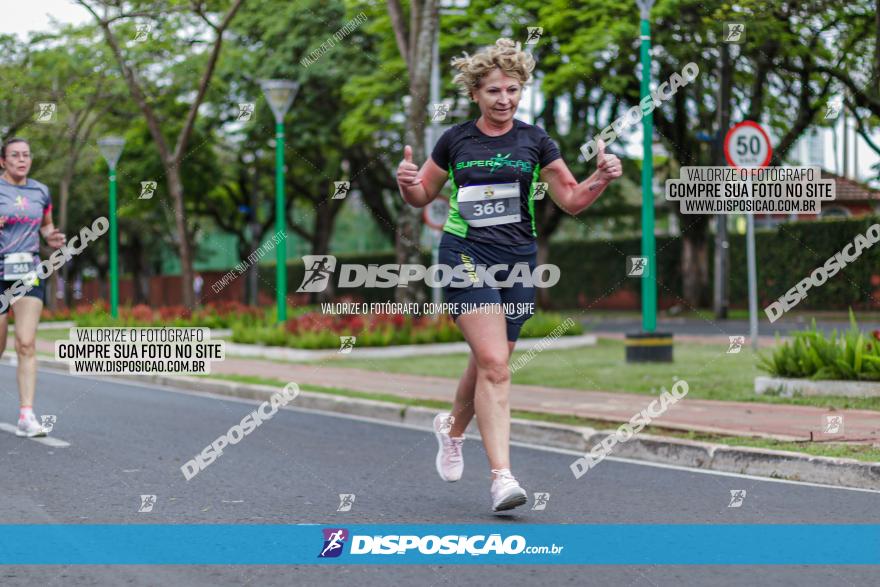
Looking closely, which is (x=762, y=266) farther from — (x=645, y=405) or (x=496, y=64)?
(x=496, y=64)

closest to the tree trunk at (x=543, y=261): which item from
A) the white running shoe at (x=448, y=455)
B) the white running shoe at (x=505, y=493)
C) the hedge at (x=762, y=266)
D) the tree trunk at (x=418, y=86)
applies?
the hedge at (x=762, y=266)

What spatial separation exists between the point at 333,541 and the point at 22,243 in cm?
421

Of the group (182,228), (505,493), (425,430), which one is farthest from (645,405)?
(182,228)

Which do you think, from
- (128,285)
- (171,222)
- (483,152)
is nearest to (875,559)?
(483,152)

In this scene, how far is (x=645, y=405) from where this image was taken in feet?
31.9

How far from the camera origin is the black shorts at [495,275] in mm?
5355

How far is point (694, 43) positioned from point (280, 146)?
11.3m

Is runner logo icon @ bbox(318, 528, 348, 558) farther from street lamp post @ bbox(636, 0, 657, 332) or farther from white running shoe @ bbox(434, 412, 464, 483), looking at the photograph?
street lamp post @ bbox(636, 0, 657, 332)

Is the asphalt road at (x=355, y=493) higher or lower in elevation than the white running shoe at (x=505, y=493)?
lower

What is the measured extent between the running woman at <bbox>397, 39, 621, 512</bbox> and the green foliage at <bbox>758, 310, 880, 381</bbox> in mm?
5128

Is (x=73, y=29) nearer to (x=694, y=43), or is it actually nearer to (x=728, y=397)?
(x=694, y=43)

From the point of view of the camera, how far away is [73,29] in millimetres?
31406

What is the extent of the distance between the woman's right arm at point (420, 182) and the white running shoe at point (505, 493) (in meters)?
1.34

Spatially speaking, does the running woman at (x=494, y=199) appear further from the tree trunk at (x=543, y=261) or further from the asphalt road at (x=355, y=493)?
the tree trunk at (x=543, y=261)
